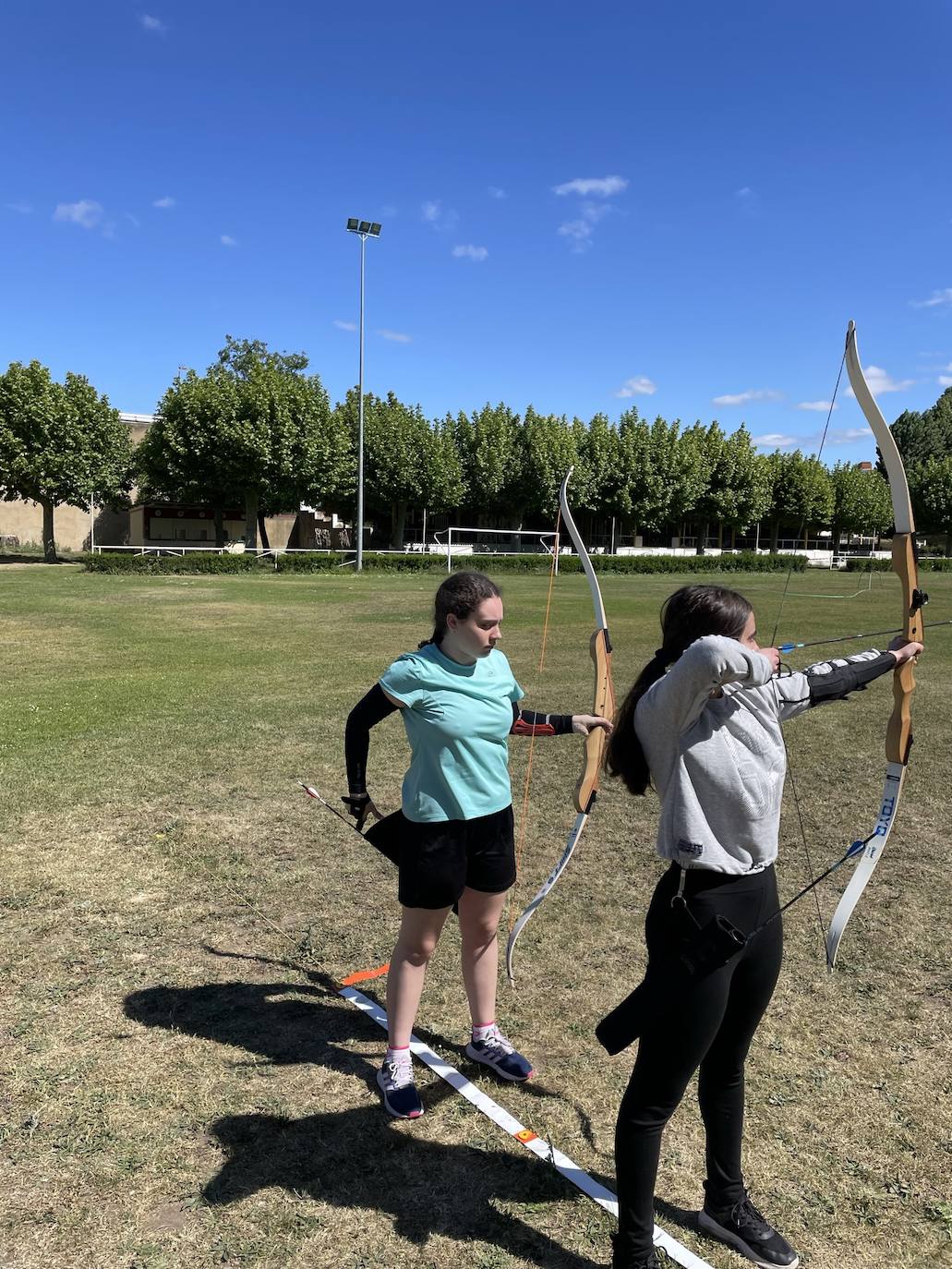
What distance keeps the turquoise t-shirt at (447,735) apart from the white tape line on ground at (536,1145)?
3.87ft

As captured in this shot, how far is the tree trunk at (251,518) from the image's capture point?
48188 mm

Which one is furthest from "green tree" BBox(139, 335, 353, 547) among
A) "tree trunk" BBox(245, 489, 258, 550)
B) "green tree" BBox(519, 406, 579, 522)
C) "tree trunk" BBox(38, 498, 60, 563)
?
"green tree" BBox(519, 406, 579, 522)

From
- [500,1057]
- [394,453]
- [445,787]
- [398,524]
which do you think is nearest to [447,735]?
[445,787]

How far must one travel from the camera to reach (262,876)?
17.8 ft

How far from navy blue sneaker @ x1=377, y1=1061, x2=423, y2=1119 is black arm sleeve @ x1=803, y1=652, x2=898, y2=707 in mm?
2024

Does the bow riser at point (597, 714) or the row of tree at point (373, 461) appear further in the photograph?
the row of tree at point (373, 461)

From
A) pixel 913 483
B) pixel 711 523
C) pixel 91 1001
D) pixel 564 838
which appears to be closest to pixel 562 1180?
pixel 91 1001

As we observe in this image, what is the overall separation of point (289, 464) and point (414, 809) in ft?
151

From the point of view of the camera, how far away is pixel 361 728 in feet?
10.0

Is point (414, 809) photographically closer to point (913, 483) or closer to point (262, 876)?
point (262, 876)

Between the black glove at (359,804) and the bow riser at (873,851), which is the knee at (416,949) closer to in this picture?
the black glove at (359,804)

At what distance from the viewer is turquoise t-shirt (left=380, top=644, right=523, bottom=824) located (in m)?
2.93

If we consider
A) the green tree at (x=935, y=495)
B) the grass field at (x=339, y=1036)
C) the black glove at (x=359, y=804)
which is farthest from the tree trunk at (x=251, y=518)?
the black glove at (x=359, y=804)

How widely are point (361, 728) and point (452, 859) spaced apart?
1.88 feet
